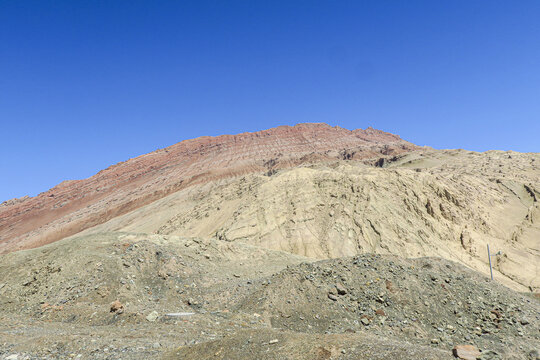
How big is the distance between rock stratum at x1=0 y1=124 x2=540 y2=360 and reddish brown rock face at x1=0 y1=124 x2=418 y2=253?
1752 cm

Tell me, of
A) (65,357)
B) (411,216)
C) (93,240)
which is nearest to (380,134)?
(411,216)

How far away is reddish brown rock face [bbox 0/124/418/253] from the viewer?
172ft

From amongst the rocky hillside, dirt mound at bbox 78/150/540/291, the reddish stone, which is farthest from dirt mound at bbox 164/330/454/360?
dirt mound at bbox 78/150/540/291

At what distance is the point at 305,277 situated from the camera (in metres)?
11.3

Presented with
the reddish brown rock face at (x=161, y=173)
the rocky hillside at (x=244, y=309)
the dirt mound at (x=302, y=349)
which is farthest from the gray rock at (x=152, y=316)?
the reddish brown rock face at (x=161, y=173)

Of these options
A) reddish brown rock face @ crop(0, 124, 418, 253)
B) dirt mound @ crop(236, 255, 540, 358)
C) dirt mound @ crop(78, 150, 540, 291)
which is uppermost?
reddish brown rock face @ crop(0, 124, 418, 253)

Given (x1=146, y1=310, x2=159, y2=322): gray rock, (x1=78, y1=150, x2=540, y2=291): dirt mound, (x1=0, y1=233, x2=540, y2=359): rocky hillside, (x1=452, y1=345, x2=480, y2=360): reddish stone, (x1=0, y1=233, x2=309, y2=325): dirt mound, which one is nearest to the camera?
(x1=452, y1=345, x2=480, y2=360): reddish stone

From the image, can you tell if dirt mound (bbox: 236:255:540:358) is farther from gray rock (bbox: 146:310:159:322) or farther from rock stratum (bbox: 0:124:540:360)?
gray rock (bbox: 146:310:159:322)

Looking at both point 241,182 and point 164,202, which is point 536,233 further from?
point 164,202

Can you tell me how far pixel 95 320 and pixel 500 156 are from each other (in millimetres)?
53154

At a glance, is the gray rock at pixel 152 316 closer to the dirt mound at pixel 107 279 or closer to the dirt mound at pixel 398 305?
the dirt mound at pixel 107 279

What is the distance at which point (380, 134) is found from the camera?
10731cm

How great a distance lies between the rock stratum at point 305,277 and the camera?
7202mm

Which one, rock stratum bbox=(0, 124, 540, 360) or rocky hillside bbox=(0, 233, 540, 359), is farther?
rock stratum bbox=(0, 124, 540, 360)
